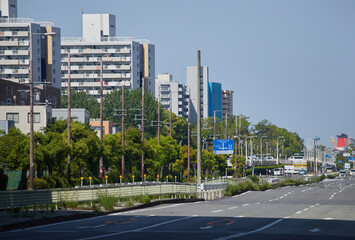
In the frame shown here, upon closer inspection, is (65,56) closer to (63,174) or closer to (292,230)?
(63,174)

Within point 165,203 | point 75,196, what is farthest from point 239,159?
point 75,196

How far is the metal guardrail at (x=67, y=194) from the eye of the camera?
27.7 metres

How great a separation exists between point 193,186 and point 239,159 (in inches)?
3330

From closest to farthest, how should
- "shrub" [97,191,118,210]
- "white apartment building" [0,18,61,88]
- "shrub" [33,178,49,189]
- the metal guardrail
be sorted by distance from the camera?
the metal guardrail < "shrub" [97,191,118,210] < "shrub" [33,178,49,189] < "white apartment building" [0,18,61,88]

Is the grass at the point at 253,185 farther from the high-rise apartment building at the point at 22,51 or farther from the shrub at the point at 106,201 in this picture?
the high-rise apartment building at the point at 22,51

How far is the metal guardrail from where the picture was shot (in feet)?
90.7

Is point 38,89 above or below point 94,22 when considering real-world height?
below

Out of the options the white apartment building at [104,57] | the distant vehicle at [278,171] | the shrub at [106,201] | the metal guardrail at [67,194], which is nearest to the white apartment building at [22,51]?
the white apartment building at [104,57]

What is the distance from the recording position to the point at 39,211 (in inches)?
1148

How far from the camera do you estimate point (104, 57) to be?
618 feet

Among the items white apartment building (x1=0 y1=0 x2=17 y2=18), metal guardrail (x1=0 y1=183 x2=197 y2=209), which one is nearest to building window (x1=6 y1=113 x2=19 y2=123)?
metal guardrail (x1=0 y1=183 x2=197 y2=209)

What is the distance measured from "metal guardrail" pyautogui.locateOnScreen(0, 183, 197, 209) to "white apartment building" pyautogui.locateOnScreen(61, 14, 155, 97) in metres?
144

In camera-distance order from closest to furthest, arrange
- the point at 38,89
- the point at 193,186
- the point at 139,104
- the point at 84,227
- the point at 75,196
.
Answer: the point at 84,227 → the point at 75,196 → the point at 193,186 → the point at 38,89 → the point at 139,104

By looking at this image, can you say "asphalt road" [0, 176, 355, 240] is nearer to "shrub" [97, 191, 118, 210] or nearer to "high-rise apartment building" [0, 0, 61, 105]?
"shrub" [97, 191, 118, 210]
